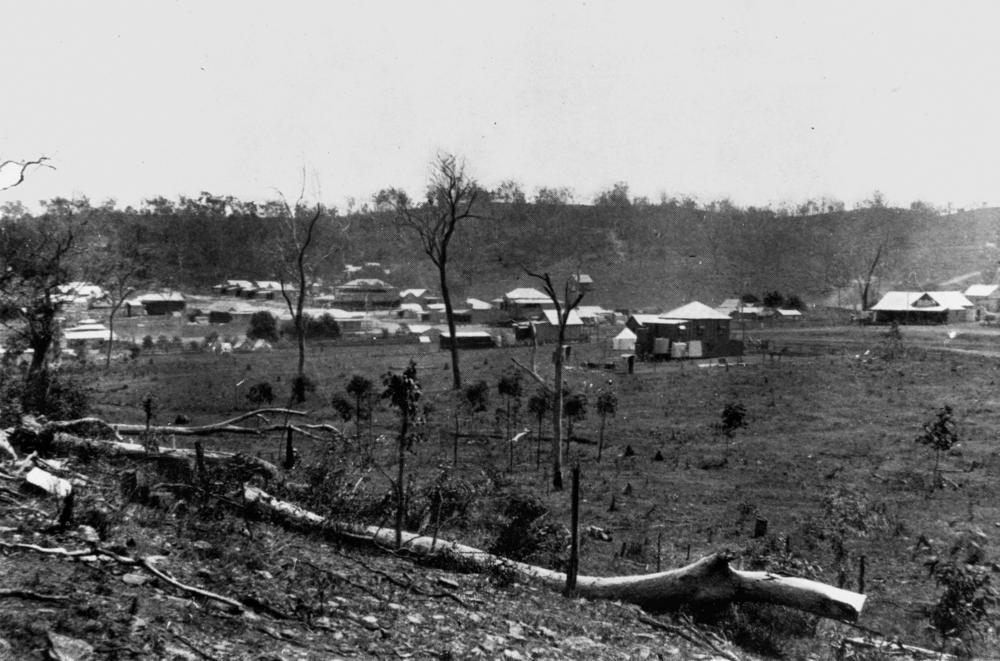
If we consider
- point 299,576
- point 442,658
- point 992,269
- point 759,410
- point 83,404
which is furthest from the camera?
point 992,269

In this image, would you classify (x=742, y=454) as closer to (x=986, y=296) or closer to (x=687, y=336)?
(x=687, y=336)

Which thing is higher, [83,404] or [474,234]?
[474,234]

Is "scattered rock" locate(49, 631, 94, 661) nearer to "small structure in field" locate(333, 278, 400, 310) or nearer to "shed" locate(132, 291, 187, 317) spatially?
"shed" locate(132, 291, 187, 317)

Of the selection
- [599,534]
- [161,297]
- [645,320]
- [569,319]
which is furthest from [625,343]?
[161,297]

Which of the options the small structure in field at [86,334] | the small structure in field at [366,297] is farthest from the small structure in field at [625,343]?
the small structure in field at [366,297]

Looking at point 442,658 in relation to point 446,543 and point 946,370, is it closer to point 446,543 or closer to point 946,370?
point 446,543

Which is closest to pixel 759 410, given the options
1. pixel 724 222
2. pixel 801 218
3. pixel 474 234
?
pixel 474 234
